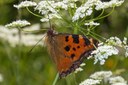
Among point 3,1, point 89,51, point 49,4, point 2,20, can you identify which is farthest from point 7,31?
point 89,51

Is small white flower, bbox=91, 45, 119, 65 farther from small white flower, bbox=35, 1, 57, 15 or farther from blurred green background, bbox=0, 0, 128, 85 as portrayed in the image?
blurred green background, bbox=0, 0, 128, 85

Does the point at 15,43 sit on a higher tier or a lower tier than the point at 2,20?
lower

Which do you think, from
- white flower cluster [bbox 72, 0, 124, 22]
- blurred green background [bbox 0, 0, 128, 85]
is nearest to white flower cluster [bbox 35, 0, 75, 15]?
white flower cluster [bbox 72, 0, 124, 22]

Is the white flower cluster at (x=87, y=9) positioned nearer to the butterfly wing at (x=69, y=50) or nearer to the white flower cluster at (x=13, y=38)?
the butterfly wing at (x=69, y=50)

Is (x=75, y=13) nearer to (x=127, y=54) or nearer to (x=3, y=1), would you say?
(x=127, y=54)

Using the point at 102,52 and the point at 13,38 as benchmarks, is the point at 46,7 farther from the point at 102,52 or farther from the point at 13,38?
the point at 13,38

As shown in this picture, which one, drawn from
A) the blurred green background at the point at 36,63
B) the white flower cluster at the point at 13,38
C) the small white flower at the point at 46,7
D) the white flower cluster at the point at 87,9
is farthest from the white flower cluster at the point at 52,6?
the white flower cluster at the point at 13,38

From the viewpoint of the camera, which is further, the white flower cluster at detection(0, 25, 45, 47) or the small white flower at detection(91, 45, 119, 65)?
the white flower cluster at detection(0, 25, 45, 47)

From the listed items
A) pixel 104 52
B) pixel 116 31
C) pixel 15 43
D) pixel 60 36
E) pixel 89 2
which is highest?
pixel 116 31
